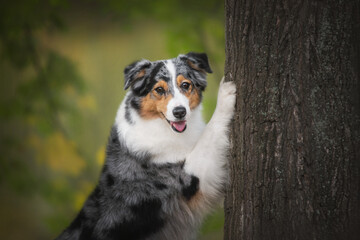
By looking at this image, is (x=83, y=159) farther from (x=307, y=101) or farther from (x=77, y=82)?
(x=307, y=101)

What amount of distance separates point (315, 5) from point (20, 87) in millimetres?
5236

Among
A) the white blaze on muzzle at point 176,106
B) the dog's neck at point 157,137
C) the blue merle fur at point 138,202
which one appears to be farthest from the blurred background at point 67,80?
the white blaze on muzzle at point 176,106

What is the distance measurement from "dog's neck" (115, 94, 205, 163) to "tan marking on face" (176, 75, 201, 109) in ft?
0.29

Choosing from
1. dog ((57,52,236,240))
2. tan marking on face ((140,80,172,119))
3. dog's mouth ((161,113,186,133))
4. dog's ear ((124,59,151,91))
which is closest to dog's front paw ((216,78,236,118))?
dog ((57,52,236,240))

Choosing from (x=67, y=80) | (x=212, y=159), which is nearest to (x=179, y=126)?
(x=212, y=159)

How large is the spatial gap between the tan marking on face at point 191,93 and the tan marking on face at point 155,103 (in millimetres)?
134

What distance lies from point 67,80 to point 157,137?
11.4 feet

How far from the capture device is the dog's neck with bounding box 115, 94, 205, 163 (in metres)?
3.21

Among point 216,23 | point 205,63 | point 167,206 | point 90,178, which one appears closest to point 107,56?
point 90,178

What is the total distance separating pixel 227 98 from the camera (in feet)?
9.15

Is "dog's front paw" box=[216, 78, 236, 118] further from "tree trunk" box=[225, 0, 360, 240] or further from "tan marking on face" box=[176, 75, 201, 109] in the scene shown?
"tan marking on face" box=[176, 75, 201, 109]

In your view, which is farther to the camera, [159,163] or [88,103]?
[88,103]

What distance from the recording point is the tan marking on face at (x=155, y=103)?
3160 millimetres

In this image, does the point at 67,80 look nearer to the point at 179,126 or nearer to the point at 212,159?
the point at 179,126
